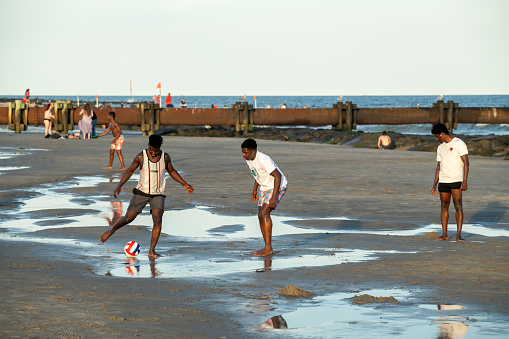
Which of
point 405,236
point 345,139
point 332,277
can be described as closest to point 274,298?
point 332,277

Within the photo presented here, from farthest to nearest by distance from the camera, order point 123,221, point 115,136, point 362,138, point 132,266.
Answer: point 362,138 → point 115,136 → point 123,221 → point 132,266

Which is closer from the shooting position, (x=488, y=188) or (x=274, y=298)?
(x=274, y=298)

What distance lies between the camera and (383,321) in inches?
269

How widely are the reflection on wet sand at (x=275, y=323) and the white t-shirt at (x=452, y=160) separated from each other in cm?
550

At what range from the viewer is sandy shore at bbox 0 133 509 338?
23.0 ft

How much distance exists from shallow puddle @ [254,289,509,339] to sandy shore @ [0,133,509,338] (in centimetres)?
13

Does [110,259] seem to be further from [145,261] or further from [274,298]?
[274,298]

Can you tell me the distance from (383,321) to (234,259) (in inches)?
137

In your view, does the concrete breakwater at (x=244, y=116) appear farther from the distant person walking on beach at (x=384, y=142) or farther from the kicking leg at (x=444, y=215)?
the kicking leg at (x=444, y=215)

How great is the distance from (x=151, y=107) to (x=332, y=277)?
36.4 metres

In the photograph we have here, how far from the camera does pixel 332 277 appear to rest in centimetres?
880

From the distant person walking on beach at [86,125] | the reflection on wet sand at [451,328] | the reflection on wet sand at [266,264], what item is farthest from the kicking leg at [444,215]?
the distant person walking on beach at [86,125]

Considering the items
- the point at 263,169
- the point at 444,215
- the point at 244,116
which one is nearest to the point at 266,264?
the point at 263,169

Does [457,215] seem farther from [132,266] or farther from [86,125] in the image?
[86,125]
